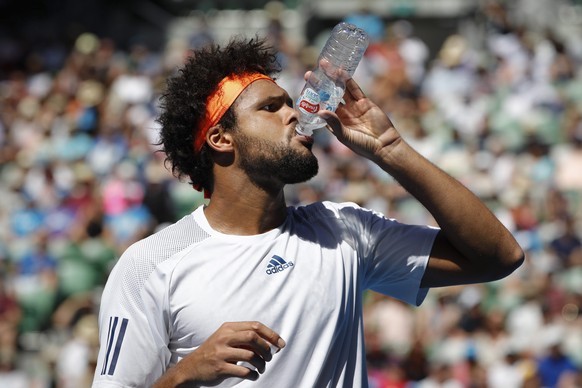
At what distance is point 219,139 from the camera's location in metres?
3.85

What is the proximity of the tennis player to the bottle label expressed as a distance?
0.06m

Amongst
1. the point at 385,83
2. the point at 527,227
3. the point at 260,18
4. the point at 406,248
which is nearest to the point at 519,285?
the point at 527,227

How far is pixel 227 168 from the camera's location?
3.84 metres

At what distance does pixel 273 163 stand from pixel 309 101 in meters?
0.27

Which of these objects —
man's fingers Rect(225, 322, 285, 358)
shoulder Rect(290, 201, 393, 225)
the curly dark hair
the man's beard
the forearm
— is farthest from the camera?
the curly dark hair

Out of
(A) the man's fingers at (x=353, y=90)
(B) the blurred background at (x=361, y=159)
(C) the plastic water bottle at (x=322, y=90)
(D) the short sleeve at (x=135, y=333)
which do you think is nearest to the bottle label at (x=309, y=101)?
(C) the plastic water bottle at (x=322, y=90)

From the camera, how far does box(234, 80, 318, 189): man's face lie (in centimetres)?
361

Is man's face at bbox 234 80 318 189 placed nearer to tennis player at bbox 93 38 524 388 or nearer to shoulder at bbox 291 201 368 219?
tennis player at bbox 93 38 524 388

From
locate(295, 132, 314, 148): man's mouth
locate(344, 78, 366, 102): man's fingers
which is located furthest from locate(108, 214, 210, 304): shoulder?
locate(344, 78, 366, 102): man's fingers

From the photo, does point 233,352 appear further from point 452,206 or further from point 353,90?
point 353,90

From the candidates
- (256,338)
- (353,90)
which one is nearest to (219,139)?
(353,90)

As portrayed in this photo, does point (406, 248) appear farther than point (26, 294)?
No

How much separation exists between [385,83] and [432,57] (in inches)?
94.7

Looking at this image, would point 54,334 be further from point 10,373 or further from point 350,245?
point 350,245
